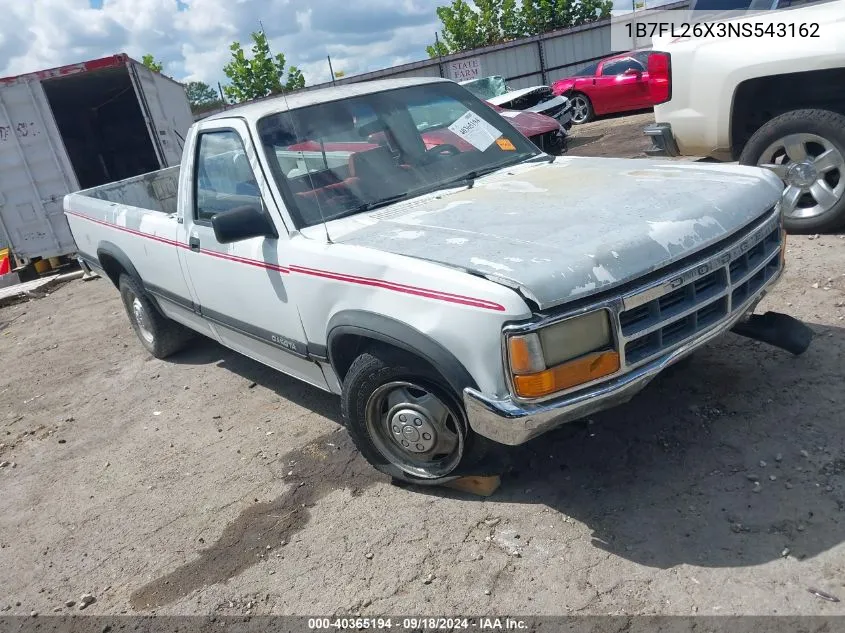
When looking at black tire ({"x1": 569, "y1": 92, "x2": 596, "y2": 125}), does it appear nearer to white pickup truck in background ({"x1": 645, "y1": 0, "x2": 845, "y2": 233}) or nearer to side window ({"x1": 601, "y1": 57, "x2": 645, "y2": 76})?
side window ({"x1": 601, "y1": 57, "x2": 645, "y2": 76})

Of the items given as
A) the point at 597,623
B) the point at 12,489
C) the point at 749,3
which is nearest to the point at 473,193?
the point at 597,623

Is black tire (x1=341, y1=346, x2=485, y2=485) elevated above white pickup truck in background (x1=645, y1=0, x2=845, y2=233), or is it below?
below

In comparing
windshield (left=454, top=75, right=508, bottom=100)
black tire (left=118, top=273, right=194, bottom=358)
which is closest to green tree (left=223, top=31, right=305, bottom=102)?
windshield (left=454, top=75, right=508, bottom=100)

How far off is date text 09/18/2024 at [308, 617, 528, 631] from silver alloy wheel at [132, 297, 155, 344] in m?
3.68

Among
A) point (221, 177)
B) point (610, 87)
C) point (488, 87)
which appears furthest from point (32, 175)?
point (610, 87)

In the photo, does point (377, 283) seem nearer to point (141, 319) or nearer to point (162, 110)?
point (141, 319)

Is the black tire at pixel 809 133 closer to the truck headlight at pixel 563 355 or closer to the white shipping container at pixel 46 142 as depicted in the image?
the truck headlight at pixel 563 355

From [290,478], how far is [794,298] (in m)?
3.30

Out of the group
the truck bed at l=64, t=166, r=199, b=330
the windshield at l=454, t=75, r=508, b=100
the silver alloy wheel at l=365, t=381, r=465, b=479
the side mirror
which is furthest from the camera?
the windshield at l=454, t=75, r=508, b=100

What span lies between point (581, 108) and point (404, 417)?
14649 millimetres

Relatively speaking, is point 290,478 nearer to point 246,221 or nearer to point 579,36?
point 246,221

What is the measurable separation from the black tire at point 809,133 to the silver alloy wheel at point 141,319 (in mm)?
4848

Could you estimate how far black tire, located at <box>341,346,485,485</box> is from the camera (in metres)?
2.94

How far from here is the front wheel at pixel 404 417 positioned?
117 inches
